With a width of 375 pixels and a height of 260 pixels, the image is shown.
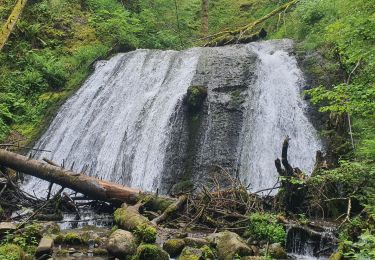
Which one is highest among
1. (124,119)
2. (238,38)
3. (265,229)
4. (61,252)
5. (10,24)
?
(238,38)

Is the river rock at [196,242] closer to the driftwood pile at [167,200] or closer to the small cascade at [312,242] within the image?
the driftwood pile at [167,200]

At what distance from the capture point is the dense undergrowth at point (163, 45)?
7.88 metres

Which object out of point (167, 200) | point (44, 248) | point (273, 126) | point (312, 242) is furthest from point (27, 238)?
point (273, 126)

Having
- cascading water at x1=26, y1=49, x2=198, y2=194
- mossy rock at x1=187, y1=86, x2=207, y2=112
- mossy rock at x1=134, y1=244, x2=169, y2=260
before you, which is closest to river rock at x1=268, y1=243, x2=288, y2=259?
mossy rock at x1=134, y1=244, x2=169, y2=260

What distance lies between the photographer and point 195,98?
14.2m

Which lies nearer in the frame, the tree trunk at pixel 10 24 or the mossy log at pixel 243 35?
the tree trunk at pixel 10 24

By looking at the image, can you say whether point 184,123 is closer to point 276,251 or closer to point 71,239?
point 71,239

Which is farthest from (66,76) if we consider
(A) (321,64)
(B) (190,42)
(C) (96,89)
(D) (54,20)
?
(A) (321,64)

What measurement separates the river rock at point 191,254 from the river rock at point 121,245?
81cm

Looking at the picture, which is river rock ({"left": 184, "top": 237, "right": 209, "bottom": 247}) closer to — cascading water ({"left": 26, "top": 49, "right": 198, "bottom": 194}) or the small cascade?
the small cascade

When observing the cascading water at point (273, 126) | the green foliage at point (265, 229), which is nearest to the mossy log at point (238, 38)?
the cascading water at point (273, 126)

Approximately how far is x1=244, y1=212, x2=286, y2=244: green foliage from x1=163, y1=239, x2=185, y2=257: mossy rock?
4.79 ft

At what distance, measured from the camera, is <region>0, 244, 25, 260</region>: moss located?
5.88 meters

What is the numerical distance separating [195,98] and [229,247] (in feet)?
26.2
